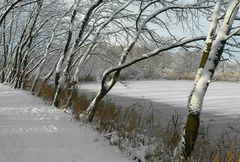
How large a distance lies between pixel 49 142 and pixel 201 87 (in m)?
2.34

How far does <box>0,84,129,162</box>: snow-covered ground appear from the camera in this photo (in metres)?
4.78

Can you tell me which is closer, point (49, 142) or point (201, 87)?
point (201, 87)

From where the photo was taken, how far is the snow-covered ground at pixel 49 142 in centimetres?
478

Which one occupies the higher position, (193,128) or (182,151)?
(193,128)

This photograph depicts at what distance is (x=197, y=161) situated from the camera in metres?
5.25

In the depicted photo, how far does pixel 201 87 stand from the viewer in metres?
5.06

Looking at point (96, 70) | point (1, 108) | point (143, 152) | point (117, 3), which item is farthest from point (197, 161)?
point (96, 70)

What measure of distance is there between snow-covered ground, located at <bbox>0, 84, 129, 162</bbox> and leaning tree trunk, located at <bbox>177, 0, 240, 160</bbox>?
0.87 m

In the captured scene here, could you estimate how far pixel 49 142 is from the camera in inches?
218

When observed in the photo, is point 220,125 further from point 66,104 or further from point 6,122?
point 6,122

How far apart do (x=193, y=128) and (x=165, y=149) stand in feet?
3.61

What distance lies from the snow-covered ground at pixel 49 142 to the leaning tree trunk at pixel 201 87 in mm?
868

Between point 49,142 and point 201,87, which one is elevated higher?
point 201,87

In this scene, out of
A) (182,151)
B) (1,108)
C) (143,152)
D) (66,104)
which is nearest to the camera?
(182,151)
